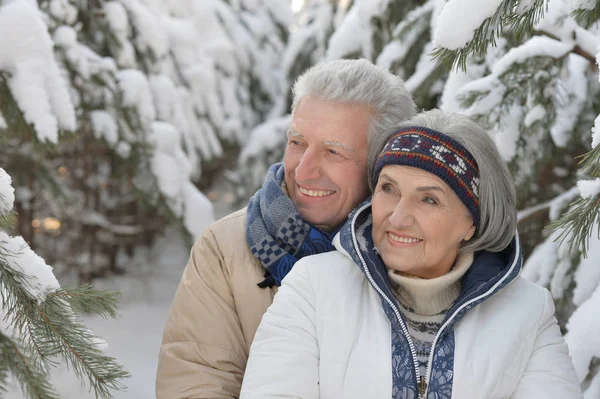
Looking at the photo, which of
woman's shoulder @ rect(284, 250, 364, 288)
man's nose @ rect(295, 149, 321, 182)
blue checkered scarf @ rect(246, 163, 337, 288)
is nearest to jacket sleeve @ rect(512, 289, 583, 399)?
woman's shoulder @ rect(284, 250, 364, 288)

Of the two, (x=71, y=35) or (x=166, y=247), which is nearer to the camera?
(x=71, y=35)

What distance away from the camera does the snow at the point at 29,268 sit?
1.49 meters

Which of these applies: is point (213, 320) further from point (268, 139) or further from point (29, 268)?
point (268, 139)

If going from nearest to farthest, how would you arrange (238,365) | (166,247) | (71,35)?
(238,365)
(71,35)
(166,247)

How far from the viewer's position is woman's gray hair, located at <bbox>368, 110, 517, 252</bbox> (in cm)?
197

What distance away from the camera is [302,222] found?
7.35 feet

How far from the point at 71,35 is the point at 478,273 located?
284 cm

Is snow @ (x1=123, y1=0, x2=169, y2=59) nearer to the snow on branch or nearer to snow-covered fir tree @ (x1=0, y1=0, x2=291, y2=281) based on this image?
snow-covered fir tree @ (x1=0, y1=0, x2=291, y2=281)

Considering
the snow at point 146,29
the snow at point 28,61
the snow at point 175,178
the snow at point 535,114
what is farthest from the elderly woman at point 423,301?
the snow at point 146,29

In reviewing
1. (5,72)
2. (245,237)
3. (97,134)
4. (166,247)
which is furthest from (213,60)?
(245,237)

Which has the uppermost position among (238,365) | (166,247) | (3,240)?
(3,240)

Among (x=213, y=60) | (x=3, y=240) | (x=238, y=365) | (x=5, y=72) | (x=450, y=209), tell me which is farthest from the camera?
(x=213, y=60)

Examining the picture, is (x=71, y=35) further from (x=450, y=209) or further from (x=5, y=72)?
(x=450, y=209)

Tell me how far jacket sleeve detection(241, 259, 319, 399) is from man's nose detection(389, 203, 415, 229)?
286 millimetres
